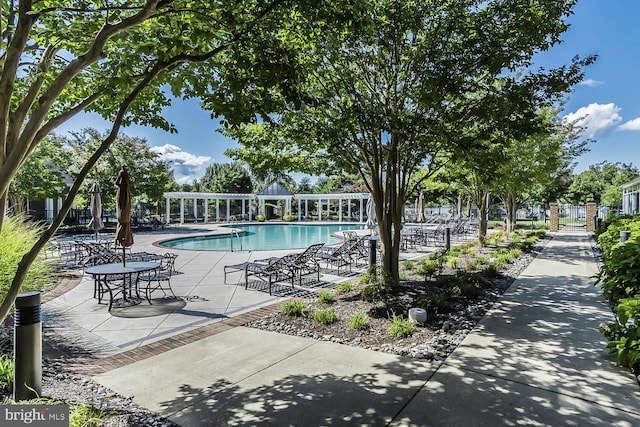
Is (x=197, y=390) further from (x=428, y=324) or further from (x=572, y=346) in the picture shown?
(x=572, y=346)

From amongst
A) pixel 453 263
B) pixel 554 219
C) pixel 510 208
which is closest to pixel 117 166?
pixel 453 263

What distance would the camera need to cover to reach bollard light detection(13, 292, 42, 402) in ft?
10.8

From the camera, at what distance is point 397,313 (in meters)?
6.11

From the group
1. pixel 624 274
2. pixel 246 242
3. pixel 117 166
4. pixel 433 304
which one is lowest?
pixel 246 242

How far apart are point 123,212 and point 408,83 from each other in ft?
20.1

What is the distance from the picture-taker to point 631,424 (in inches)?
118

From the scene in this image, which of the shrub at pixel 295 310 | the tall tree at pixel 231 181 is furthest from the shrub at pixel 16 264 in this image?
the tall tree at pixel 231 181

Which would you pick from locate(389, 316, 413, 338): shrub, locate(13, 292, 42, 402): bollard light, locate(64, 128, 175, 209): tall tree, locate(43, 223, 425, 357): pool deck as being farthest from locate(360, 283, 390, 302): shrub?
locate(64, 128, 175, 209): tall tree

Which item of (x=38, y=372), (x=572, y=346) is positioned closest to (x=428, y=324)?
(x=572, y=346)

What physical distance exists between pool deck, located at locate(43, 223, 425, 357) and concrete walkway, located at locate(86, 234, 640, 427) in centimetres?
86

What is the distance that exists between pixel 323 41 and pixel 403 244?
1130 centimetres

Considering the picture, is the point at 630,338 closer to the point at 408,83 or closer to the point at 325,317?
the point at 325,317

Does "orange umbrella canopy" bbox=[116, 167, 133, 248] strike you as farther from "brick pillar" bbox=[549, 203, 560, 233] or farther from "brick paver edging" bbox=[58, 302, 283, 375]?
"brick pillar" bbox=[549, 203, 560, 233]

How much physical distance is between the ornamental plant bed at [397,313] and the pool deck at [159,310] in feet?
3.00
